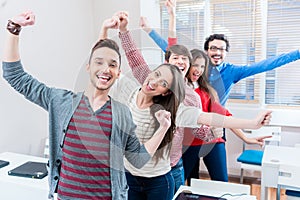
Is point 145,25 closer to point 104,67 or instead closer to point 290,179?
point 104,67

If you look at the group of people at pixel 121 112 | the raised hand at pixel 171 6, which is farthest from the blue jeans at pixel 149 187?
the raised hand at pixel 171 6

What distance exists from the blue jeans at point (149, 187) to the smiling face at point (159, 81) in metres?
0.45

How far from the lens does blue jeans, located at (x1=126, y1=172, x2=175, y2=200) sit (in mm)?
1072

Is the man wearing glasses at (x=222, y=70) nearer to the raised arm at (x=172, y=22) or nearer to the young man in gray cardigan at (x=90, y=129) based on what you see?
the raised arm at (x=172, y=22)

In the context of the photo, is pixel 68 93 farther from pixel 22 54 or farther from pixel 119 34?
pixel 22 54

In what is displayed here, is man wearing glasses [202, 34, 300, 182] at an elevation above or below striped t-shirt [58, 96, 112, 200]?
above

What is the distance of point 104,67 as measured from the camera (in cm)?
71

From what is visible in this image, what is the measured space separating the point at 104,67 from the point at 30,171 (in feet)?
3.52

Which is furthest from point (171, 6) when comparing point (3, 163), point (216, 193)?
point (3, 163)

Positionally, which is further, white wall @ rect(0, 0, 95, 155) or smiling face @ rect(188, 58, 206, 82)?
white wall @ rect(0, 0, 95, 155)

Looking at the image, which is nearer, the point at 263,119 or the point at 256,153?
the point at 263,119

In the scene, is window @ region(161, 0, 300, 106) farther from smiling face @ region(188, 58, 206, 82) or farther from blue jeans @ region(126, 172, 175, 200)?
smiling face @ region(188, 58, 206, 82)

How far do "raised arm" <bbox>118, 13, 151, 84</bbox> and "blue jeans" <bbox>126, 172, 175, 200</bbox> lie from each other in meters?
0.45

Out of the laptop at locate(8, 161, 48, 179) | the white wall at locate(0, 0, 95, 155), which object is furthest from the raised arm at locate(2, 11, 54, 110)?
the white wall at locate(0, 0, 95, 155)
